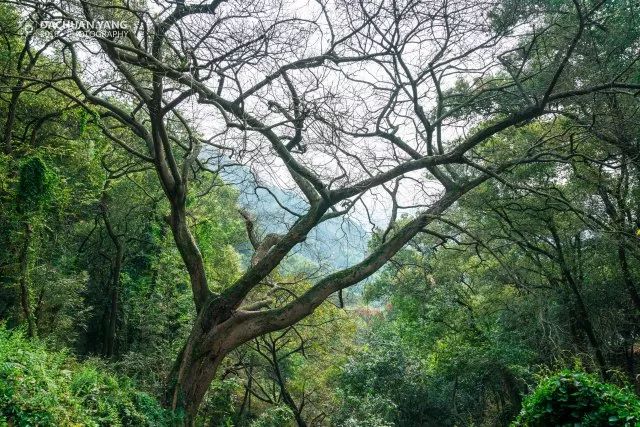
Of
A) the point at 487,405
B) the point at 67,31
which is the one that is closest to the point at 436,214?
the point at 67,31

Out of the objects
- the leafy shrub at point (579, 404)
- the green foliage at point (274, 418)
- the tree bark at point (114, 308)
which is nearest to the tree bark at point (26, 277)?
the tree bark at point (114, 308)

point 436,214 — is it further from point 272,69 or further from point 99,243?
point 99,243

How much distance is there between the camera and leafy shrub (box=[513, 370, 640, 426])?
5012 millimetres

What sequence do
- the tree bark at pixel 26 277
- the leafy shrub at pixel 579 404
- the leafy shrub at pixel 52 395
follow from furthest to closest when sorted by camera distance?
the tree bark at pixel 26 277 → the leafy shrub at pixel 579 404 → the leafy shrub at pixel 52 395

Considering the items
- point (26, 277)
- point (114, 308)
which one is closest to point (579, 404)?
point (26, 277)

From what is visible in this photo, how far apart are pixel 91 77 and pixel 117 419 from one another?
4741 mm

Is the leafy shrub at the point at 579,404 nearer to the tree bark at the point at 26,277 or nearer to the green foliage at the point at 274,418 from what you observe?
Result: the green foliage at the point at 274,418

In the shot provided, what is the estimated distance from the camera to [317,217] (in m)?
7.11

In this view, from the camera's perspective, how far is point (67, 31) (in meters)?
5.64

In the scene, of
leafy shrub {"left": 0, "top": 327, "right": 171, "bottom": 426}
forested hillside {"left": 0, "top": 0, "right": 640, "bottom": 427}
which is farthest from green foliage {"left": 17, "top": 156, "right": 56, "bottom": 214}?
leafy shrub {"left": 0, "top": 327, "right": 171, "bottom": 426}

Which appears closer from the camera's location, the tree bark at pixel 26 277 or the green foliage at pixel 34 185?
the green foliage at pixel 34 185

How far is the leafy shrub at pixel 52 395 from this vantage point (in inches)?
154

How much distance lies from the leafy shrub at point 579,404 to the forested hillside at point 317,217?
0.03 meters

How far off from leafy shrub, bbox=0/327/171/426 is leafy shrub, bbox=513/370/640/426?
498 cm
